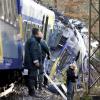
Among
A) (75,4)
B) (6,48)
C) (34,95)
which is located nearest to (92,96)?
(34,95)

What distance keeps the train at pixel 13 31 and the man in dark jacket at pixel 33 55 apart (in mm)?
235

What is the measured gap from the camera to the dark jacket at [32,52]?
16922 millimetres

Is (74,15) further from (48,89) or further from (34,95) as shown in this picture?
(34,95)

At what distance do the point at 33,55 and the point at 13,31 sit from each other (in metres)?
1.11

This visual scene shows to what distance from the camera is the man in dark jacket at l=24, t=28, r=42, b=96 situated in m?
16.9

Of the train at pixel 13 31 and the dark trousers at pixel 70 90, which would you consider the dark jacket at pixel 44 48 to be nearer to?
the train at pixel 13 31

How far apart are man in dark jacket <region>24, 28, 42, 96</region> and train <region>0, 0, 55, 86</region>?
23cm

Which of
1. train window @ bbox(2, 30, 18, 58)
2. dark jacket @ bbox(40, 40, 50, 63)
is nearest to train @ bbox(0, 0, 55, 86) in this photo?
train window @ bbox(2, 30, 18, 58)

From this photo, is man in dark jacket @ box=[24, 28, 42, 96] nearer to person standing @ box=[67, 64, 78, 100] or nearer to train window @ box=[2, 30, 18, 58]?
train window @ box=[2, 30, 18, 58]

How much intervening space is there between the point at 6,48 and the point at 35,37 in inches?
84.3

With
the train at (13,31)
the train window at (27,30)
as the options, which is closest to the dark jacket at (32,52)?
the train at (13,31)

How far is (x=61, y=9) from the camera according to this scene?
3941 cm

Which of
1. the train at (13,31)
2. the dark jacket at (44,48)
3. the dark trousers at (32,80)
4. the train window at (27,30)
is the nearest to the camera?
the train at (13,31)

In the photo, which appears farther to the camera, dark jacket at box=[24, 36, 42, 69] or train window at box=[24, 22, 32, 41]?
train window at box=[24, 22, 32, 41]
